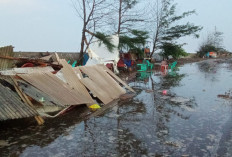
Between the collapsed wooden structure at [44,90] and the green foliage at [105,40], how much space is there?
20.5ft

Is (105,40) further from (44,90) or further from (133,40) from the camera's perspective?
(44,90)

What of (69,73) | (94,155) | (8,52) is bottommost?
(94,155)

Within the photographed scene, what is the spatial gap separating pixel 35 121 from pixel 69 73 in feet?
7.47

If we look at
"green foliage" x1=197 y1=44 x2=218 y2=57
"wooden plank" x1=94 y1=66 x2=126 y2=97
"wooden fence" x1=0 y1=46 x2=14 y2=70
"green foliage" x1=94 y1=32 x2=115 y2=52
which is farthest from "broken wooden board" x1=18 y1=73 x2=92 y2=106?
"green foliage" x1=197 y1=44 x2=218 y2=57

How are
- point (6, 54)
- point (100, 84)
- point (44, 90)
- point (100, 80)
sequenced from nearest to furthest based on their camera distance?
point (44, 90) < point (6, 54) < point (100, 84) < point (100, 80)

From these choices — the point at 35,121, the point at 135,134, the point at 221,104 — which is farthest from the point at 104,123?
the point at 221,104

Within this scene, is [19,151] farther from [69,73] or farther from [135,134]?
[69,73]

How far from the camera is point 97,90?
270 inches

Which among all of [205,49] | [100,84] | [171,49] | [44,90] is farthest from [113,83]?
[205,49]

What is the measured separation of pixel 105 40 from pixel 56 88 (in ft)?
28.7

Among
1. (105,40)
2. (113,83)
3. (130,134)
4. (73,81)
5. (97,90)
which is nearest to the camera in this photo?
(130,134)

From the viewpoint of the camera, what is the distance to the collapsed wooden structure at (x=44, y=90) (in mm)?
4260

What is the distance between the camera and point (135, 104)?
6613 millimetres

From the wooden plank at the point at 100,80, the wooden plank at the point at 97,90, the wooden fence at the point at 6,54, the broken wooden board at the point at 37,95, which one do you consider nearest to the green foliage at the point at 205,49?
the wooden plank at the point at 100,80
